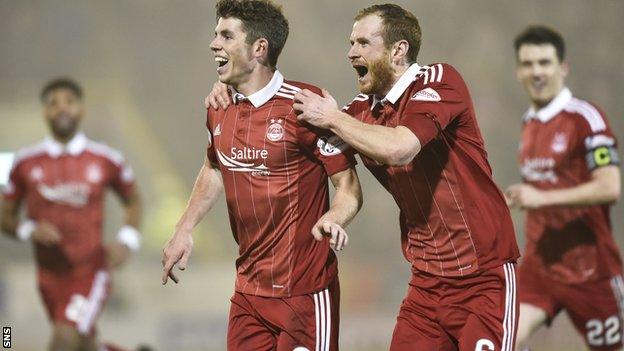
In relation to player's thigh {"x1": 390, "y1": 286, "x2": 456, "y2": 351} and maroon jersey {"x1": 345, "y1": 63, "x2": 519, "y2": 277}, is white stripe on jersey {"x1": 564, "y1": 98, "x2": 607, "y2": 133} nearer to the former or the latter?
maroon jersey {"x1": 345, "y1": 63, "x2": 519, "y2": 277}

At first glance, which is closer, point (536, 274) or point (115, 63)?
point (536, 274)

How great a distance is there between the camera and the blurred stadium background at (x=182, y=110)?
336 inches

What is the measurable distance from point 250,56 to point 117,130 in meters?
4.57

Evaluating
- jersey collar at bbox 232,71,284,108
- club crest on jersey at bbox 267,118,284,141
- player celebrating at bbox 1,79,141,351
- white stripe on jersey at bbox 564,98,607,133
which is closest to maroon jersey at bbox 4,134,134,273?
player celebrating at bbox 1,79,141,351

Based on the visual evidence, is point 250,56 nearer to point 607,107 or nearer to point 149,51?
point 149,51

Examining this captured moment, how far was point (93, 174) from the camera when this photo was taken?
7848 mm

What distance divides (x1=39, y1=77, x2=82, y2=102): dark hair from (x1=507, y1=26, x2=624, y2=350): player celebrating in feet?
11.7

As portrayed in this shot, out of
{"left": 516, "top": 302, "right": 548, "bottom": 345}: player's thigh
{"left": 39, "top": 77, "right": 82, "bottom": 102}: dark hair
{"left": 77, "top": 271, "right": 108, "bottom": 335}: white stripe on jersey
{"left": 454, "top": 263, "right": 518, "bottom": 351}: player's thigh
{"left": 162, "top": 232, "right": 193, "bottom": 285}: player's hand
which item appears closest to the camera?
{"left": 454, "top": 263, "right": 518, "bottom": 351}: player's thigh

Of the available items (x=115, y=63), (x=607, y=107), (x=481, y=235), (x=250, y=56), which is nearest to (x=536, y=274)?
(x=481, y=235)

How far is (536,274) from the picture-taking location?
638 centimetres

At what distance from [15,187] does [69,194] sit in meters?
0.44

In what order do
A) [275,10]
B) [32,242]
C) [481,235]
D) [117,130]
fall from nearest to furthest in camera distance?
[481,235] < [275,10] < [32,242] < [117,130]

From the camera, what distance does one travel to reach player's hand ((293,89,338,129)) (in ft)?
12.8

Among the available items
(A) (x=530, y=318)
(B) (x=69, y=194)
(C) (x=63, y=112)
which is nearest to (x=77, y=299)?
(B) (x=69, y=194)
